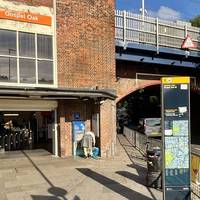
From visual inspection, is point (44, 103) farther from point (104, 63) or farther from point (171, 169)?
point (171, 169)

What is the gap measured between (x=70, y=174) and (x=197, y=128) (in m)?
28.7

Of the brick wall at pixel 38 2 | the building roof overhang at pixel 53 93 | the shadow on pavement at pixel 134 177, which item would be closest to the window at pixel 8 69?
the building roof overhang at pixel 53 93

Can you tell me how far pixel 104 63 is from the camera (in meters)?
20.2

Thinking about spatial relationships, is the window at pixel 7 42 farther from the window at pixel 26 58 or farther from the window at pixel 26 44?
the window at pixel 26 44

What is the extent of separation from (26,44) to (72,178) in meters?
7.25

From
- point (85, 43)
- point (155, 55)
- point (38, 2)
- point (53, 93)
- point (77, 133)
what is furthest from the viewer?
point (155, 55)

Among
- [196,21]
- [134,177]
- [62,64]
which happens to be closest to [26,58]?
[62,64]

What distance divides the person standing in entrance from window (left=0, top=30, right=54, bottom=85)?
288 cm

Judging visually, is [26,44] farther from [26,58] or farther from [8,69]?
[8,69]

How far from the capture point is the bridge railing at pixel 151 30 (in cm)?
2362

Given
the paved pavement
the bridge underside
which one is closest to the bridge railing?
the bridge underside

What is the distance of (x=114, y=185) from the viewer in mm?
12195

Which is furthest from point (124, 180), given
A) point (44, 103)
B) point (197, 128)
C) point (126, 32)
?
point (197, 128)

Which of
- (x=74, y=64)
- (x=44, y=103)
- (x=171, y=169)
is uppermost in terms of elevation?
(x=74, y=64)
